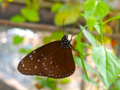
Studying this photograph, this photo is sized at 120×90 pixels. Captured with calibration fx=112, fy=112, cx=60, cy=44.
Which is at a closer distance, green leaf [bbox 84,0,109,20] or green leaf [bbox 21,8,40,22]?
green leaf [bbox 84,0,109,20]

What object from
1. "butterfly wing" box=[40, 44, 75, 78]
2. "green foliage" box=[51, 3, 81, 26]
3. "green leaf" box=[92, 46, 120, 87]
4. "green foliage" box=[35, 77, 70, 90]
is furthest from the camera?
"green foliage" box=[35, 77, 70, 90]

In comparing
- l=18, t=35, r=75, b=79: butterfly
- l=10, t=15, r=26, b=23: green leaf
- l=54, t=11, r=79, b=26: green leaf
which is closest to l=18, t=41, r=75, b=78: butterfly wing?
l=18, t=35, r=75, b=79: butterfly

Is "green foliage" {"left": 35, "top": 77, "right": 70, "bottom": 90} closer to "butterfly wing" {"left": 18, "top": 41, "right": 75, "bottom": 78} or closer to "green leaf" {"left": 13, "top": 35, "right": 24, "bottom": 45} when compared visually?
"green leaf" {"left": 13, "top": 35, "right": 24, "bottom": 45}

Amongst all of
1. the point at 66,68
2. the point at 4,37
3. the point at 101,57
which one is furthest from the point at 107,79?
the point at 4,37

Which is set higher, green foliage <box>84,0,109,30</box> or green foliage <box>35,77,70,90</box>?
green foliage <box>84,0,109,30</box>

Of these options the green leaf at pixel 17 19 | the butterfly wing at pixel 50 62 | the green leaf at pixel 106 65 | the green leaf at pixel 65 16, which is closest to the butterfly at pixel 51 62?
the butterfly wing at pixel 50 62

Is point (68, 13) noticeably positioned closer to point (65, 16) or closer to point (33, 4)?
point (65, 16)

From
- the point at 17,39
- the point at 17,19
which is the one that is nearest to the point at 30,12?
the point at 17,19

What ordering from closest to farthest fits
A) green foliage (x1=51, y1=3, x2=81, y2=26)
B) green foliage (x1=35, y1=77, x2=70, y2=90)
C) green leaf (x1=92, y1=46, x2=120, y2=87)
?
green leaf (x1=92, y1=46, x2=120, y2=87) → green foliage (x1=51, y1=3, x2=81, y2=26) → green foliage (x1=35, y1=77, x2=70, y2=90)
